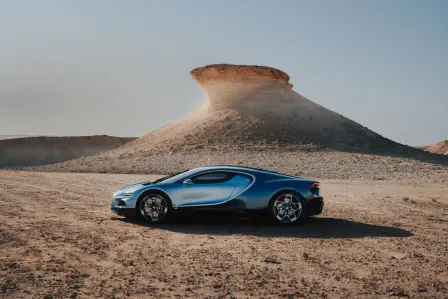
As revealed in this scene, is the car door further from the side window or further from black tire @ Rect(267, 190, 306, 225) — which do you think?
black tire @ Rect(267, 190, 306, 225)

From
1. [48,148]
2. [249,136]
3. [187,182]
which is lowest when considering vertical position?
[187,182]

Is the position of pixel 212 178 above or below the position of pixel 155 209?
above

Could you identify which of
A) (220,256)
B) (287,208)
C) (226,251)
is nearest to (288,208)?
(287,208)

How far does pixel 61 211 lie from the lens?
11.6 m

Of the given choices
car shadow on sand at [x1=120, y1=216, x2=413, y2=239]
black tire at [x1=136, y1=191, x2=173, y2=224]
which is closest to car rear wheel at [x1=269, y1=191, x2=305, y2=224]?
car shadow on sand at [x1=120, y1=216, x2=413, y2=239]

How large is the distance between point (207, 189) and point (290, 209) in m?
1.68

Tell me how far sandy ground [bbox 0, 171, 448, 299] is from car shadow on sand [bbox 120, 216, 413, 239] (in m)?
0.02

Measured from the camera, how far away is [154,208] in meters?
10.2

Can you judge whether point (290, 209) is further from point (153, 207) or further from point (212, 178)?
point (153, 207)

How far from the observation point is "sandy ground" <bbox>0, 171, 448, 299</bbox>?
5445 millimetres

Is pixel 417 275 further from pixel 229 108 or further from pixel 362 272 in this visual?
pixel 229 108

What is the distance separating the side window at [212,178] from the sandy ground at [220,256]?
750mm

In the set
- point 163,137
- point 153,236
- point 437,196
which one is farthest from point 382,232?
point 163,137

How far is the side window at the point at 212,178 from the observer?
10016mm
